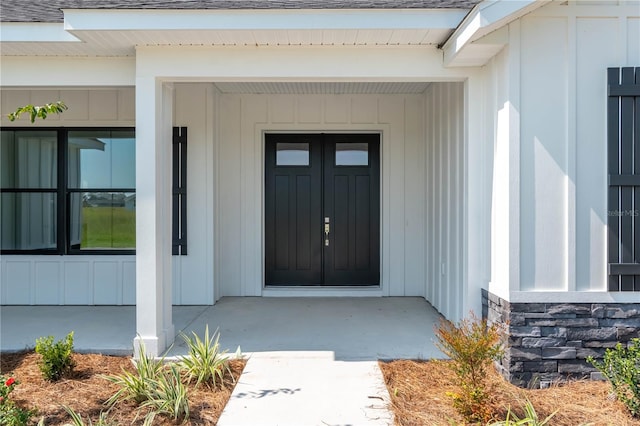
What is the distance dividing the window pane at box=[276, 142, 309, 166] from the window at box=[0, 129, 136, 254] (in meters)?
2.10

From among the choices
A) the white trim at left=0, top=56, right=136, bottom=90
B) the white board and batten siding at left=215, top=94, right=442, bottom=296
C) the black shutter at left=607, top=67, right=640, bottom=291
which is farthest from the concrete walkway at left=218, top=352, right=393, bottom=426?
the white trim at left=0, top=56, right=136, bottom=90

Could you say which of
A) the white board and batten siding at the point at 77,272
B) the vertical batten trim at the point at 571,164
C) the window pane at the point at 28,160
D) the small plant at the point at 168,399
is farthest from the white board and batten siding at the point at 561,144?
the window pane at the point at 28,160

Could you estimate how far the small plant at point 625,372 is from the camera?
3.00 meters

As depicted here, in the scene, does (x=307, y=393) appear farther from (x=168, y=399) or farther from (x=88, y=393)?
(x=88, y=393)

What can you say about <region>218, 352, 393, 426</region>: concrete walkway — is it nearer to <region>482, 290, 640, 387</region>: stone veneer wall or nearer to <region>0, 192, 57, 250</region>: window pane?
<region>482, 290, 640, 387</region>: stone veneer wall

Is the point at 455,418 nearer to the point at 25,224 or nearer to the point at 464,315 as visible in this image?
the point at 464,315

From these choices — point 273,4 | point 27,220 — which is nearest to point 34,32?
point 273,4

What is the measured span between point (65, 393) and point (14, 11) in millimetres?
3422

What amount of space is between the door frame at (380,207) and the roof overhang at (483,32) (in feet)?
9.17

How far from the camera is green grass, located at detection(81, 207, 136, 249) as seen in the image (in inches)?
246

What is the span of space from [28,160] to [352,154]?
461 centimetres

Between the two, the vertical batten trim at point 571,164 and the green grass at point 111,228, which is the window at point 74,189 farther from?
the vertical batten trim at point 571,164

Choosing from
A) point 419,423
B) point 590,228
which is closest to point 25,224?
point 419,423

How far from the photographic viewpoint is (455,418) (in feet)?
9.70
